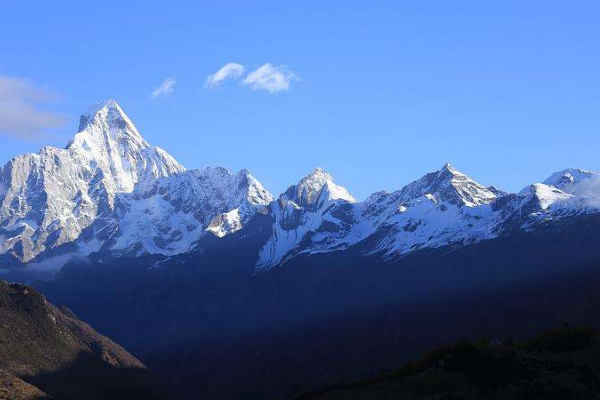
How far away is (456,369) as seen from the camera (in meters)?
107

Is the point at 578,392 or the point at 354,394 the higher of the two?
the point at 354,394

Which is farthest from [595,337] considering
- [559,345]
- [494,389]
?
[494,389]

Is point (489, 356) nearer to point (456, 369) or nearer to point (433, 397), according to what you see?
point (456, 369)

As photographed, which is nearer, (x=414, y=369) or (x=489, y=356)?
(x=489, y=356)

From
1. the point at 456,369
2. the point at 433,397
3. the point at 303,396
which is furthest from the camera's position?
the point at 303,396

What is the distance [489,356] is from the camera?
108 m

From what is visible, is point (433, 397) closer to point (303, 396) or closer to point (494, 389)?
point (494, 389)

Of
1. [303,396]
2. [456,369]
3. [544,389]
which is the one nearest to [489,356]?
[456,369]

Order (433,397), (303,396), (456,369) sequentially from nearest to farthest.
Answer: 1. (433,397)
2. (456,369)
3. (303,396)

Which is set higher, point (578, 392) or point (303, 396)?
point (303, 396)

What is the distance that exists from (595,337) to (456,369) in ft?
71.0

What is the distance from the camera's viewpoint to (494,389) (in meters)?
98.8

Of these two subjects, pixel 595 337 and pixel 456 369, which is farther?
pixel 595 337

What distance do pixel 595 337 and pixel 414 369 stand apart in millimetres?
22729
